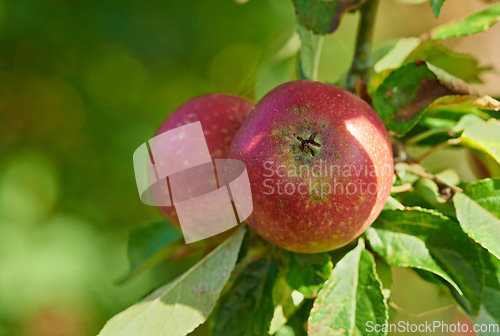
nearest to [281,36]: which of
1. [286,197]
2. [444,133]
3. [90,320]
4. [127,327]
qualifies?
[444,133]

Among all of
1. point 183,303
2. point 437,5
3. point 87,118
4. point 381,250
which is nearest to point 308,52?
point 437,5

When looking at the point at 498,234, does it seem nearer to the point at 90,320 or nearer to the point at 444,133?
the point at 444,133

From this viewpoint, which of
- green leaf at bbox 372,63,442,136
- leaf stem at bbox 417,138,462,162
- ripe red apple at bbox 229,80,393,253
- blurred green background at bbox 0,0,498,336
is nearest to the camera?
ripe red apple at bbox 229,80,393,253

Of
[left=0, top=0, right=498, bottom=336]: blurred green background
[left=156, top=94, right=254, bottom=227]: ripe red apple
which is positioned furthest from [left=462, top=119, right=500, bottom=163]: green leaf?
[left=0, top=0, right=498, bottom=336]: blurred green background

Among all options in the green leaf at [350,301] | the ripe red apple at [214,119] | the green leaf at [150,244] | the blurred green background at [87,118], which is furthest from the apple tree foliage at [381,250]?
the blurred green background at [87,118]

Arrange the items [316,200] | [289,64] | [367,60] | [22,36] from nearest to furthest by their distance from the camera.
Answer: [316,200] → [367,60] → [289,64] → [22,36]

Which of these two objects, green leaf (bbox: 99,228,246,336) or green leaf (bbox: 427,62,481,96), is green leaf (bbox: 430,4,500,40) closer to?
green leaf (bbox: 427,62,481,96)

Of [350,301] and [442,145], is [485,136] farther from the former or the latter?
[350,301]
